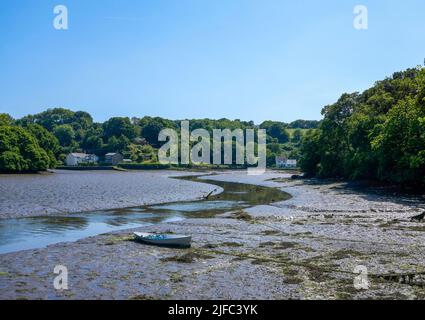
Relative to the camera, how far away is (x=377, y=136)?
232ft

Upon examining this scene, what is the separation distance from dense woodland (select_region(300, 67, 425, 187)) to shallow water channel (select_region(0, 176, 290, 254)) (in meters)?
23.8

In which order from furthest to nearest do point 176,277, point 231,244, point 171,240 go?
point 231,244 < point 171,240 < point 176,277

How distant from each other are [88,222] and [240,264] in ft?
66.4

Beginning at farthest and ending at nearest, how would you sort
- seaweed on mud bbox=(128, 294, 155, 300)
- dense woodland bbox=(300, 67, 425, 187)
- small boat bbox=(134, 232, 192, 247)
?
dense woodland bbox=(300, 67, 425, 187), small boat bbox=(134, 232, 192, 247), seaweed on mud bbox=(128, 294, 155, 300)

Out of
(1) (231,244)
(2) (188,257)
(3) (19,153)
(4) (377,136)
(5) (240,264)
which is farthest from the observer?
(3) (19,153)

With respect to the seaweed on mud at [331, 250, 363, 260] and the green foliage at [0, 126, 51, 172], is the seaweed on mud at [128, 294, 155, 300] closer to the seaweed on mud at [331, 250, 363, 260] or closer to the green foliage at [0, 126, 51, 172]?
the seaweed on mud at [331, 250, 363, 260]

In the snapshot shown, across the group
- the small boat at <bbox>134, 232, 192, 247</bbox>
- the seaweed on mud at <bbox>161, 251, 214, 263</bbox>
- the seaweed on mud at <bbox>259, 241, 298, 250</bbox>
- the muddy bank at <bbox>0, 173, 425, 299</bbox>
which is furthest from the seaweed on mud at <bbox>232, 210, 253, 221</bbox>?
the seaweed on mud at <bbox>161, 251, 214, 263</bbox>

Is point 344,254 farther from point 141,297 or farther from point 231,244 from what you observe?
point 141,297

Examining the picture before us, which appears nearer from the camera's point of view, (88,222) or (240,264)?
(240,264)

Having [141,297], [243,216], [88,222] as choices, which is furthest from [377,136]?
[141,297]

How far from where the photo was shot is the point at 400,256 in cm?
2377

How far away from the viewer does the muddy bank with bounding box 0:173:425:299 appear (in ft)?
59.6

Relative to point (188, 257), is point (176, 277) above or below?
above
